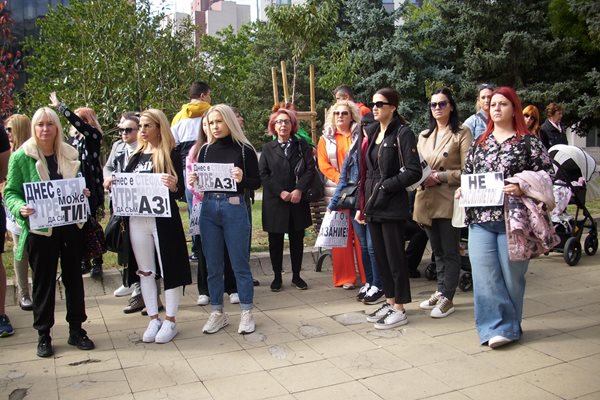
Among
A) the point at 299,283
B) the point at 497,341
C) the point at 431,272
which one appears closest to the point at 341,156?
the point at 299,283

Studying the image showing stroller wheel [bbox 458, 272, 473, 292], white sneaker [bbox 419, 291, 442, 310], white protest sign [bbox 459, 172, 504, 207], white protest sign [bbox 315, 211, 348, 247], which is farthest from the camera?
white protest sign [bbox 315, 211, 348, 247]

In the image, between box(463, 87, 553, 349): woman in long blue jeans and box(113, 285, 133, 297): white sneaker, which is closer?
box(463, 87, 553, 349): woman in long blue jeans

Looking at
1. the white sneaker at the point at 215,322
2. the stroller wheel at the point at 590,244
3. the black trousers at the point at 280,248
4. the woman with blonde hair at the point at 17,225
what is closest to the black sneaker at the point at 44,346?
the woman with blonde hair at the point at 17,225

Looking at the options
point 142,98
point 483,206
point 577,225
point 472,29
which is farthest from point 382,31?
point 483,206

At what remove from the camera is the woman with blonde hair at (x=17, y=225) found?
6137 mm

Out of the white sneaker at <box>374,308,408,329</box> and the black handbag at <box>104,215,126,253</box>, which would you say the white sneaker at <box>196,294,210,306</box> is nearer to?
the black handbag at <box>104,215,126,253</box>

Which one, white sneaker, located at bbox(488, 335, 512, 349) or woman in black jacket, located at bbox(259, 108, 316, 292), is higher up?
woman in black jacket, located at bbox(259, 108, 316, 292)

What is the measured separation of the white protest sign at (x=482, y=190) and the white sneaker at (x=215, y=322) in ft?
7.87

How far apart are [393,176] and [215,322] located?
211 cm

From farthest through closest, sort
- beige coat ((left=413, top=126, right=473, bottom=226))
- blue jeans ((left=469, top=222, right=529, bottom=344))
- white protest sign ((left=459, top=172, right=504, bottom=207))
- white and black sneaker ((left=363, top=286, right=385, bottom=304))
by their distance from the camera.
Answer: white and black sneaker ((left=363, top=286, right=385, bottom=304))
beige coat ((left=413, top=126, right=473, bottom=226))
blue jeans ((left=469, top=222, right=529, bottom=344))
white protest sign ((left=459, top=172, right=504, bottom=207))

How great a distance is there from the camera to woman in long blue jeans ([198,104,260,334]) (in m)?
5.59

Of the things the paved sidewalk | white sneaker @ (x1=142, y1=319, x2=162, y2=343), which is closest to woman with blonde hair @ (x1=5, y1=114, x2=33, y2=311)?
the paved sidewalk

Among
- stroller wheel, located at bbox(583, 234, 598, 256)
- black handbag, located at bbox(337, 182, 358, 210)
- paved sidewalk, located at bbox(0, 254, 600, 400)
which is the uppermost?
black handbag, located at bbox(337, 182, 358, 210)

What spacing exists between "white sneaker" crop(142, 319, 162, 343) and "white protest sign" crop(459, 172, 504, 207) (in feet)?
9.36
